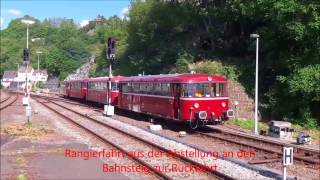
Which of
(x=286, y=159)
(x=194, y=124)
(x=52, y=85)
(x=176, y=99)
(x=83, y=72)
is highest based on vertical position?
(x=83, y=72)

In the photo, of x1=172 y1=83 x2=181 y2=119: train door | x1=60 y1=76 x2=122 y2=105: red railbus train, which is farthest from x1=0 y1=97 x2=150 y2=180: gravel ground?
x1=60 y1=76 x2=122 y2=105: red railbus train

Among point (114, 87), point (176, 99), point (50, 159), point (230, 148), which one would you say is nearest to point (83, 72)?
point (114, 87)

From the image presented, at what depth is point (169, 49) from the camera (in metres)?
54.0

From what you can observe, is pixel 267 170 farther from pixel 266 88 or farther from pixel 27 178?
pixel 266 88

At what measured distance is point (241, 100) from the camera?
125ft

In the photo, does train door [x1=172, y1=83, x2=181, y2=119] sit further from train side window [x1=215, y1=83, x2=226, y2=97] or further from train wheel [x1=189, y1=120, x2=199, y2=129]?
train side window [x1=215, y1=83, x2=226, y2=97]

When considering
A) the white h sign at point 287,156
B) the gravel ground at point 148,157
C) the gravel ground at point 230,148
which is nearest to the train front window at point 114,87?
the gravel ground at point 230,148

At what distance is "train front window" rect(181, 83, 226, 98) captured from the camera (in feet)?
81.0

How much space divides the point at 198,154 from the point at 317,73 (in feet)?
56.7

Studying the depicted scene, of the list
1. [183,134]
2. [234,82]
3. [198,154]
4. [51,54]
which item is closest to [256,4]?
[234,82]

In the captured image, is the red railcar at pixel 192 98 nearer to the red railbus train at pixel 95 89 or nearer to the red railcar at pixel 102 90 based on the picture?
the red railcar at pixel 102 90

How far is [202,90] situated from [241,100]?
44.6ft

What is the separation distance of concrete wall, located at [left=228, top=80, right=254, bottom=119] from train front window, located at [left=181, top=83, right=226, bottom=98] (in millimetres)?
9338

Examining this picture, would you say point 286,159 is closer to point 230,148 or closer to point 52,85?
point 230,148
